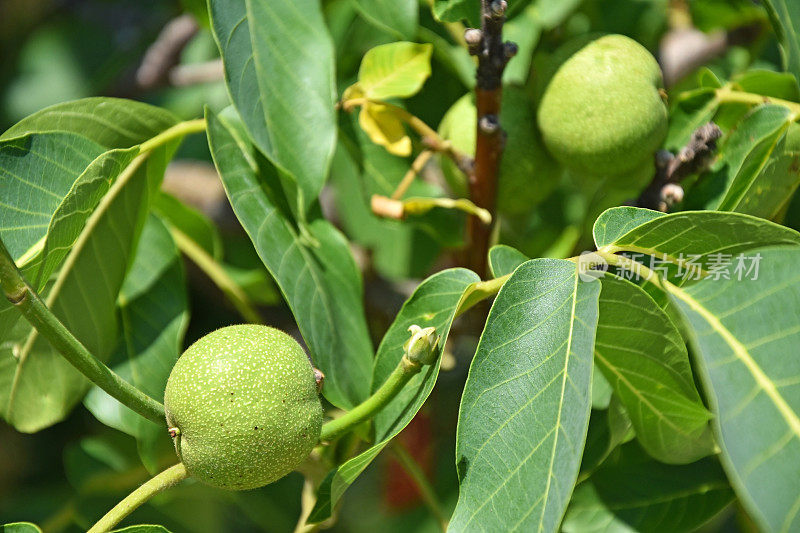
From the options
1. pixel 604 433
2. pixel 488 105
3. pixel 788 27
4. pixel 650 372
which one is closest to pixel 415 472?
pixel 604 433

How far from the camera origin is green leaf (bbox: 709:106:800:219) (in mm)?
786

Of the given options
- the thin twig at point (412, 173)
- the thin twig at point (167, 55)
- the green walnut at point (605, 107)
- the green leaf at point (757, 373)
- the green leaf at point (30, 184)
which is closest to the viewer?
the green leaf at point (757, 373)

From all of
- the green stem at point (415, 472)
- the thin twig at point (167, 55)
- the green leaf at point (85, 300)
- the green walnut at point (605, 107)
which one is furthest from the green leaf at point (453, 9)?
the thin twig at point (167, 55)

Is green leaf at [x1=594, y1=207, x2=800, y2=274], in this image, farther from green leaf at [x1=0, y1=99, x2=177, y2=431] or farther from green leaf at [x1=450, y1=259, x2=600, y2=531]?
green leaf at [x1=0, y1=99, x2=177, y2=431]

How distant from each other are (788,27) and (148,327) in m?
0.82

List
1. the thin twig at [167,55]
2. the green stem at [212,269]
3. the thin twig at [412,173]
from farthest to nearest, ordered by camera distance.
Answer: the thin twig at [167,55] → the green stem at [212,269] → the thin twig at [412,173]

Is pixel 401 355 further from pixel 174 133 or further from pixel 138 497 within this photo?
pixel 174 133

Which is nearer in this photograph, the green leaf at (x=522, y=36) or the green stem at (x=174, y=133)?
the green stem at (x=174, y=133)

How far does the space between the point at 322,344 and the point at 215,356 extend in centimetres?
17

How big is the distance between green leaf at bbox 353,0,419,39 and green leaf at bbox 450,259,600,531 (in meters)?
0.39

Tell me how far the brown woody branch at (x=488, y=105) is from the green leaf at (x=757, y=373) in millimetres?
298

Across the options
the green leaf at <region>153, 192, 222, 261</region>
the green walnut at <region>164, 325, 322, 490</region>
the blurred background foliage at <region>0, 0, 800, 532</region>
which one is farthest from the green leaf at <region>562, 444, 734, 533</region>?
the green leaf at <region>153, 192, 222, 261</region>

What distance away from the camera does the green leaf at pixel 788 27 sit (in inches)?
34.9

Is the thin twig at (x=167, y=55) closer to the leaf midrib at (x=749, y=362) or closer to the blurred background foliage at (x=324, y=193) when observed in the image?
the blurred background foliage at (x=324, y=193)
